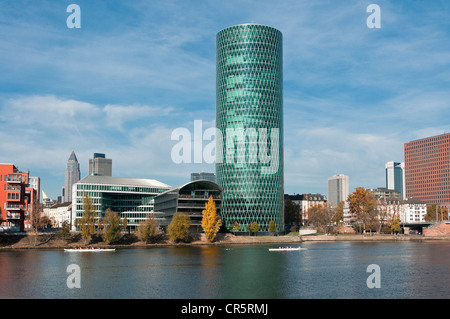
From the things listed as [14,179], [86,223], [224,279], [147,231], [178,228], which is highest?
[14,179]

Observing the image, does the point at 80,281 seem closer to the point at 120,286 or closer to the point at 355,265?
the point at 120,286

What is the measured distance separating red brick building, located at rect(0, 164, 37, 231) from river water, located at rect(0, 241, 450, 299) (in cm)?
5687

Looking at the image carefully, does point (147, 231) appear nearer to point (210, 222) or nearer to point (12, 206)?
point (210, 222)

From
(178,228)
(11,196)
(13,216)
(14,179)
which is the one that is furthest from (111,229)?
(14,179)

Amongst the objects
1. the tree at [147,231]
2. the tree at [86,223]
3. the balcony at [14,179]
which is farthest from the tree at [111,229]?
the balcony at [14,179]

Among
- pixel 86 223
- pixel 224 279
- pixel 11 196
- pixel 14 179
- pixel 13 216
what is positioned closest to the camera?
pixel 224 279

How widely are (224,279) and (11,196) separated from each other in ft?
358

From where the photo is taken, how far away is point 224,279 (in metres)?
81.6

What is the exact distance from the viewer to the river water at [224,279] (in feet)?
224

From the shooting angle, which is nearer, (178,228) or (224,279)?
(224,279)

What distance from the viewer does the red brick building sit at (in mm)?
164375
